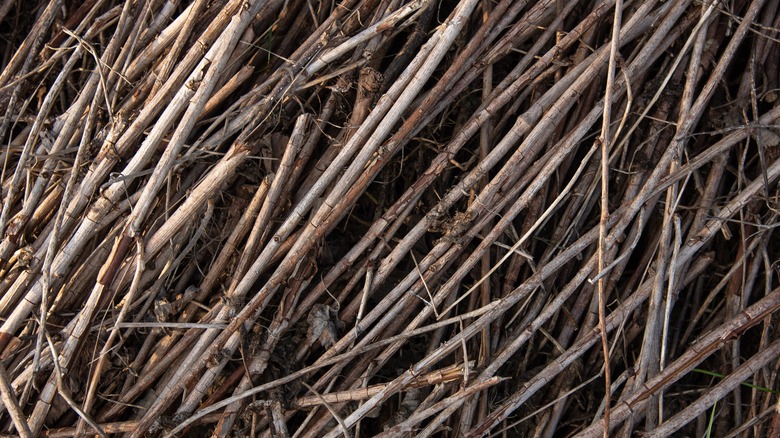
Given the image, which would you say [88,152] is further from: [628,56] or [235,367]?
[628,56]

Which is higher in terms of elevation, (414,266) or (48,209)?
(48,209)

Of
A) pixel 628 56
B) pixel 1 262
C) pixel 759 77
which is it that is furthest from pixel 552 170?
pixel 1 262

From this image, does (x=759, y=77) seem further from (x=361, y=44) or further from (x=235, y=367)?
(x=235, y=367)

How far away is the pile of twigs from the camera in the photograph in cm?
131

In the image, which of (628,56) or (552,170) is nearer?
(552,170)

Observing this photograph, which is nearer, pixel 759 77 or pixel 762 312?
pixel 762 312

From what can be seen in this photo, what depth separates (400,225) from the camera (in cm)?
139

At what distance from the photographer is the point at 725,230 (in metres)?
1.37

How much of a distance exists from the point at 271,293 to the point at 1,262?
1.95ft

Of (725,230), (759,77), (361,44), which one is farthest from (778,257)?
(361,44)

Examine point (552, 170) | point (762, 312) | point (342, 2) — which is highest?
point (342, 2)

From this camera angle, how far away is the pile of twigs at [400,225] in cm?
131

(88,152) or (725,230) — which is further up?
(88,152)

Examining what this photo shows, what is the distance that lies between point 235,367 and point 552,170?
79cm
